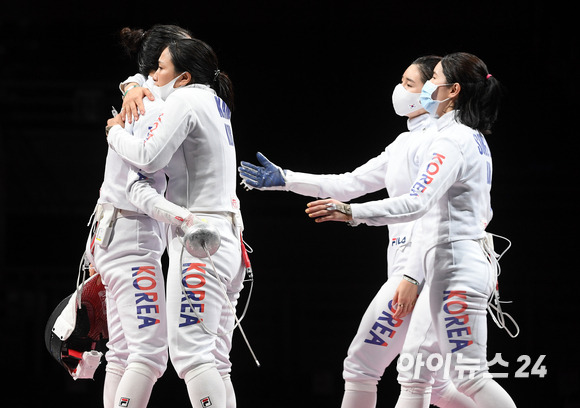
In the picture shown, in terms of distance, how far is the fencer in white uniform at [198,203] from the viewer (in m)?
2.06

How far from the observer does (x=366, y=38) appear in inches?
187

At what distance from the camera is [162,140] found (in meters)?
2.10

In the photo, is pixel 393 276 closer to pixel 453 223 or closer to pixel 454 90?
pixel 453 223

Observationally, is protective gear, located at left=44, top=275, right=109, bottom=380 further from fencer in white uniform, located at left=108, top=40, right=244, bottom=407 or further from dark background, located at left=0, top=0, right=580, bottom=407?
dark background, located at left=0, top=0, right=580, bottom=407

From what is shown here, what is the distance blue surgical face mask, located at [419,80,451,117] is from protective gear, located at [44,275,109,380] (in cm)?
117

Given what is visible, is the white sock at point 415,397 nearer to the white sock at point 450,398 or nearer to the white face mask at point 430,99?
the white sock at point 450,398

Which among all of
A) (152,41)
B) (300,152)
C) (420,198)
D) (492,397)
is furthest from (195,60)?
(300,152)

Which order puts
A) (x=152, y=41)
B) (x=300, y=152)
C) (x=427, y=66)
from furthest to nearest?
(x=300, y=152)
(x=427, y=66)
(x=152, y=41)

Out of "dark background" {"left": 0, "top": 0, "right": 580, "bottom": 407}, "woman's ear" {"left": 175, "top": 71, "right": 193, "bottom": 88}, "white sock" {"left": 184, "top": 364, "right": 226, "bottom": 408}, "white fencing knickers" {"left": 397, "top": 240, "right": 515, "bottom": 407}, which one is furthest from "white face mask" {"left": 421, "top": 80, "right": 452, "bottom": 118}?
"dark background" {"left": 0, "top": 0, "right": 580, "bottom": 407}

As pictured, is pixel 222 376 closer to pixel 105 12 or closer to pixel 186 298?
pixel 186 298

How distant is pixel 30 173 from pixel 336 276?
78.2 inches

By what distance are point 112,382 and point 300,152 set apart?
2472 mm

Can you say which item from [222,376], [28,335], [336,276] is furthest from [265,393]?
[222,376]

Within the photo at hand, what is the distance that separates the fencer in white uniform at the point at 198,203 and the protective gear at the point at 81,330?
0.40 m
